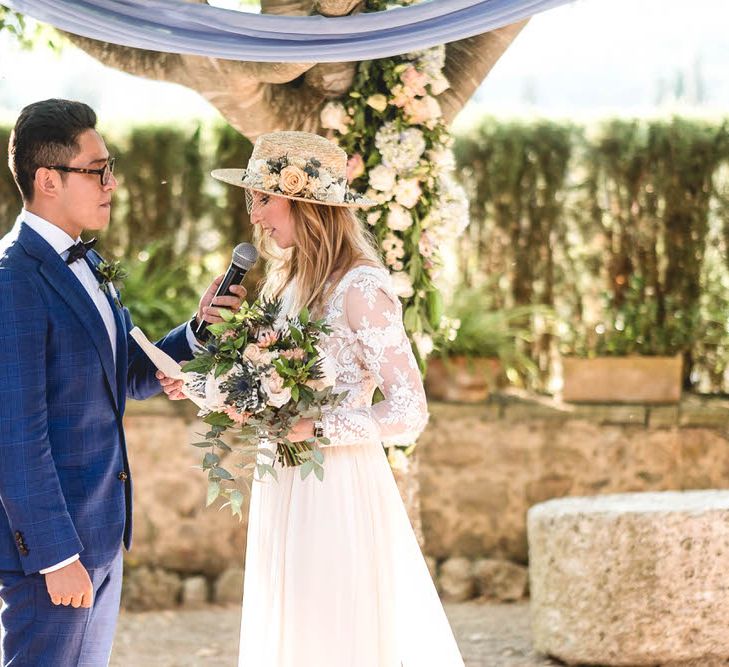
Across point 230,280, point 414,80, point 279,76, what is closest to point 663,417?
point 414,80

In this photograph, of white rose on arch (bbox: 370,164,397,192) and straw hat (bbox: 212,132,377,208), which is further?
white rose on arch (bbox: 370,164,397,192)

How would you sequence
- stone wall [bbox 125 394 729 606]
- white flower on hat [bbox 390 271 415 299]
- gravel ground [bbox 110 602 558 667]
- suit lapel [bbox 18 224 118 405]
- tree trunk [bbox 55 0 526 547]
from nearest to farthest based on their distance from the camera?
suit lapel [bbox 18 224 118 405]
tree trunk [bbox 55 0 526 547]
white flower on hat [bbox 390 271 415 299]
gravel ground [bbox 110 602 558 667]
stone wall [bbox 125 394 729 606]

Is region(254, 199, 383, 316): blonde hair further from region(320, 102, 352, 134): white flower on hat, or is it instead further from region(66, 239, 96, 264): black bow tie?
region(320, 102, 352, 134): white flower on hat

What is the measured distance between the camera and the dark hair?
3.09 metres

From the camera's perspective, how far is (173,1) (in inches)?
146

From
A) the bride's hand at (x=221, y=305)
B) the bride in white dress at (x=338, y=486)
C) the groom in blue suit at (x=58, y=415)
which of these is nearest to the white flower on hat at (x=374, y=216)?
the bride in white dress at (x=338, y=486)

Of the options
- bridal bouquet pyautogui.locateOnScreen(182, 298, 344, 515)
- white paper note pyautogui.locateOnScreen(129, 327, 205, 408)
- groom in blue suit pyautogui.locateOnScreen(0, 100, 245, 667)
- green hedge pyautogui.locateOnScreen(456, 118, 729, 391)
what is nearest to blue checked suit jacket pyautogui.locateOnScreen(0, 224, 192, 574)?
groom in blue suit pyautogui.locateOnScreen(0, 100, 245, 667)

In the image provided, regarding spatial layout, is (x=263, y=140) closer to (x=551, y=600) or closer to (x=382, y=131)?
(x=382, y=131)

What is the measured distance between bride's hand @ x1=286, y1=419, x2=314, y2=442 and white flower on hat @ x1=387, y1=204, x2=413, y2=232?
1.47 metres

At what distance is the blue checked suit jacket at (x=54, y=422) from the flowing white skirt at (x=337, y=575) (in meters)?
0.41

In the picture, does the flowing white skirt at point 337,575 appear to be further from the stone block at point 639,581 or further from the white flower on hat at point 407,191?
the stone block at point 639,581

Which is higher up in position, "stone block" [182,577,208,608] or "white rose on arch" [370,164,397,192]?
"white rose on arch" [370,164,397,192]

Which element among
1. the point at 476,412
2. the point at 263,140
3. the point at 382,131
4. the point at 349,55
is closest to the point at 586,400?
the point at 476,412

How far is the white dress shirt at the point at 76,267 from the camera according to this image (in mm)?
3100
